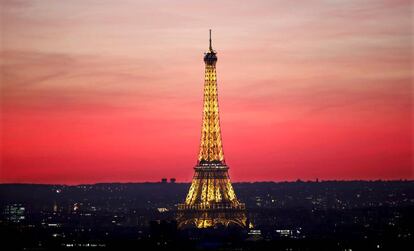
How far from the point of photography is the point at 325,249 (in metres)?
121

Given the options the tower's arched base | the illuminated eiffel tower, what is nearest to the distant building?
the tower's arched base

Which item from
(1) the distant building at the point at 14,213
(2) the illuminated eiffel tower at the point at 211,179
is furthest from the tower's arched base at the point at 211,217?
(1) the distant building at the point at 14,213

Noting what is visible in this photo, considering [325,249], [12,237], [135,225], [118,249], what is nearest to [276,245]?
[325,249]

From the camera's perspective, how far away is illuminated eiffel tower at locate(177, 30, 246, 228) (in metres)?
132

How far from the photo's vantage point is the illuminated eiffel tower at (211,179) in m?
132

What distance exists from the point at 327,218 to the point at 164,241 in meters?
65.0

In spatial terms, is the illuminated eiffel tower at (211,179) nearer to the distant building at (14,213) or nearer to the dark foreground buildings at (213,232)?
the dark foreground buildings at (213,232)

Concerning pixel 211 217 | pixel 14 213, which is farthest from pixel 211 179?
pixel 14 213

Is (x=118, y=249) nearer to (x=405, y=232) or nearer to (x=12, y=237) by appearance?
(x=12, y=237)

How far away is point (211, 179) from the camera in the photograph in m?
134

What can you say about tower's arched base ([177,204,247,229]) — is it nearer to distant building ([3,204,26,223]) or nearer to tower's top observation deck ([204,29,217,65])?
tower's top observation deck ([204,29,217,65])

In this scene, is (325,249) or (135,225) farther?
(135,225)

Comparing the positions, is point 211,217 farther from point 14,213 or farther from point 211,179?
point 14,213

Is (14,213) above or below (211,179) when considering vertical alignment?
above
